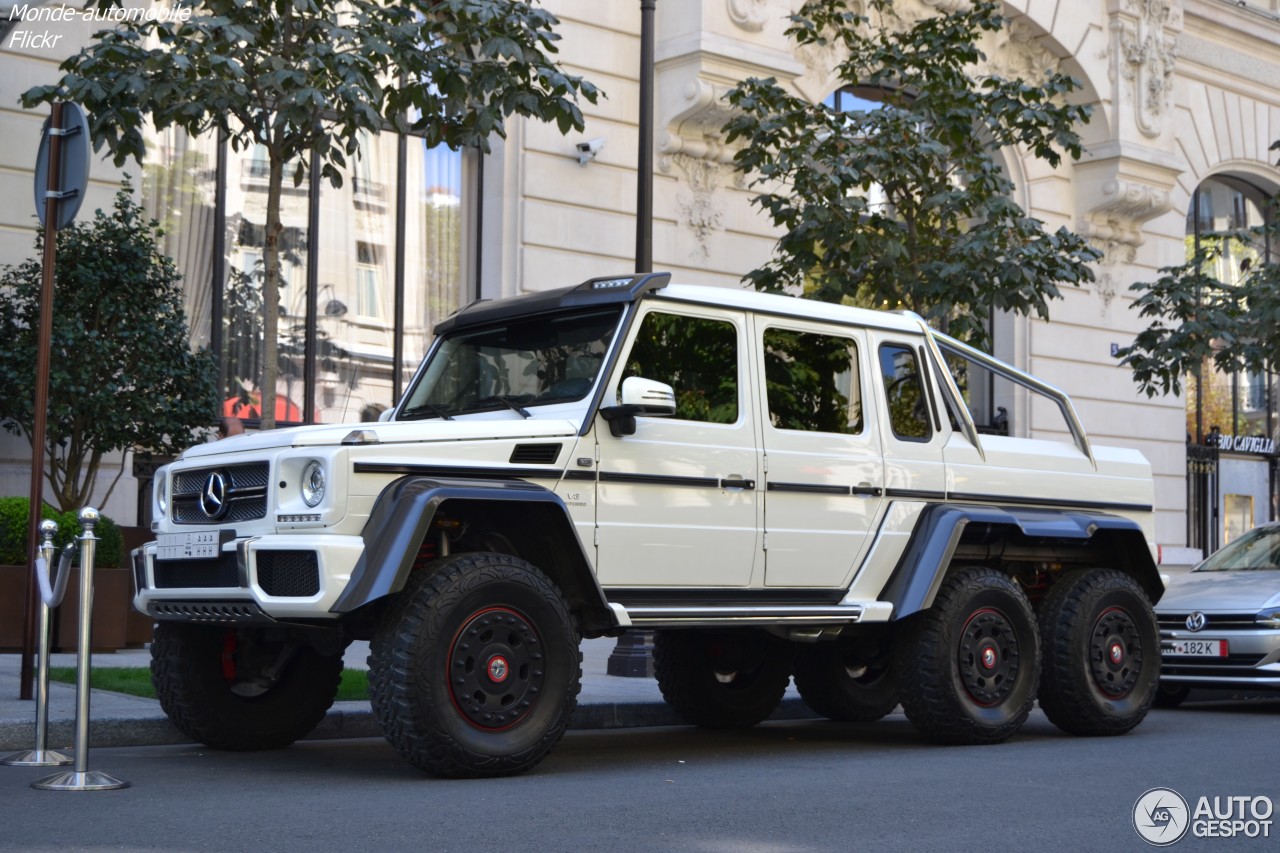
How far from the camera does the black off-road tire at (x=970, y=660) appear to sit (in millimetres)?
8500

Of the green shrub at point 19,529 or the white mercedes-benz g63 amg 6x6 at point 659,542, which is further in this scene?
the green shrub at point 19,529

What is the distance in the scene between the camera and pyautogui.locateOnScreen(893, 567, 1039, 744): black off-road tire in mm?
8500

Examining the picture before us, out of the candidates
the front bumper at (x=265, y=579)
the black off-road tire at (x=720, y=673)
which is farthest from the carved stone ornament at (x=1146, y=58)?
the front bumper at (x=265, y=579)

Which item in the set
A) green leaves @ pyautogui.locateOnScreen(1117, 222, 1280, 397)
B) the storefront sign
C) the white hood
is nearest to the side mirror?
the white hood

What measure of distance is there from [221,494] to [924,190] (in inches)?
359

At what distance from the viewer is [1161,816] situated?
632 cm

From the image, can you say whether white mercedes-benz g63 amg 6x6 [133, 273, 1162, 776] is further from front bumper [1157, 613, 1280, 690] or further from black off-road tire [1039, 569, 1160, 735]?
front bumper [1157, 613, 1280, 690]

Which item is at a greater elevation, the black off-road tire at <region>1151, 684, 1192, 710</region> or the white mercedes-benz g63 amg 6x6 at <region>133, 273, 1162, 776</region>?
the white mercedes-benz g63 amg 6x6 at <region>133, 273, 1162, 776</region>

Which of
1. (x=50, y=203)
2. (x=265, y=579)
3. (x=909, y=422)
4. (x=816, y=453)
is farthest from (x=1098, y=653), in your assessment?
(x=50, y=203)

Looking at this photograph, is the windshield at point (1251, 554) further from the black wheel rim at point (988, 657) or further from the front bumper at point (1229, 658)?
the black wheel rim at point (988, 657)

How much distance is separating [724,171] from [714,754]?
39.0 feet

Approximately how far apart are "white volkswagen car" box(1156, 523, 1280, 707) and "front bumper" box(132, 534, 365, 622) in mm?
7224

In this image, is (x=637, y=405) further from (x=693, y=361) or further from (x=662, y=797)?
(x=662, y=797)

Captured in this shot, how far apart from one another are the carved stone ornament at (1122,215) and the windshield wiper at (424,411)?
1659 cm
